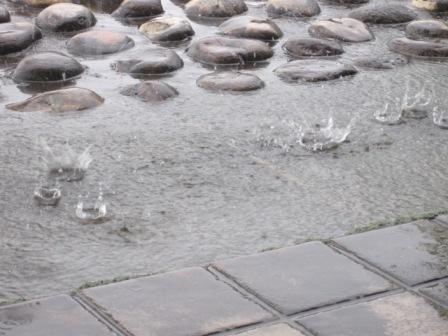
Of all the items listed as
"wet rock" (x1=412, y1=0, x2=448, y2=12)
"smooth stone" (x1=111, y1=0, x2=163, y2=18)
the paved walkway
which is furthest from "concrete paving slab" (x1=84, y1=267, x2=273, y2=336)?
"wet rock" (x1=412, y1=0, x2=448, y2=12)

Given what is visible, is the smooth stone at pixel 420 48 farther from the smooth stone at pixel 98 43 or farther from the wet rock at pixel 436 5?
the smooth stone at pixel 98 43

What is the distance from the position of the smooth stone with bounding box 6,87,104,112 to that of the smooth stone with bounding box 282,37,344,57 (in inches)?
65.8

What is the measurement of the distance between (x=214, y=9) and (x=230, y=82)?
2.00 metres

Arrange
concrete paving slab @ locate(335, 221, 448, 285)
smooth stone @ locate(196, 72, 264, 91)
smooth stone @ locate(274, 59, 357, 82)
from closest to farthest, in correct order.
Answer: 1. concrete paving slab @ locate(335, 221, 448, 285)
2. smooth stone @ locate(196, 72, 264, 91)
3. smooth stone @ locate(274, 59, 357, 82)

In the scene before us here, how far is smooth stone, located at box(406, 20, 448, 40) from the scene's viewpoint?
21.2ft

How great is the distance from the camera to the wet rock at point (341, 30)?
20.7ft

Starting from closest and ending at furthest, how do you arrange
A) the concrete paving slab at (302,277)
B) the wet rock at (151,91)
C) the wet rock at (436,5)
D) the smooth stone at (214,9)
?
the concrete paving slab at (302,277) < the wet rock at (151,91) < the smooth stone at (214,9) < the wet rock at (436,5)

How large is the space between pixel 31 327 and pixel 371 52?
163 inches

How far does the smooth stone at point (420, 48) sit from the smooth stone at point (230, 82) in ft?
4.24

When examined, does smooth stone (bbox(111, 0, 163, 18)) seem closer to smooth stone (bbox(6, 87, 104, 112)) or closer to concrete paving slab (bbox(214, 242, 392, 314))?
smooth stone (bbox(6, 87, 104, 112))

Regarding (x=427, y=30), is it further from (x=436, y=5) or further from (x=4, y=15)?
(x=4, y=15)

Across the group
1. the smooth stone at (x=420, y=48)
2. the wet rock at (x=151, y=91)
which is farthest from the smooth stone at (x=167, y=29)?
the smooth stone at (x=420, y=48)

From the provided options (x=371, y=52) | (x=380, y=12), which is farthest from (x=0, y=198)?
(x=380, y=12)

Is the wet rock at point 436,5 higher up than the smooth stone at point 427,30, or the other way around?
the smooth stone at point 427,30
